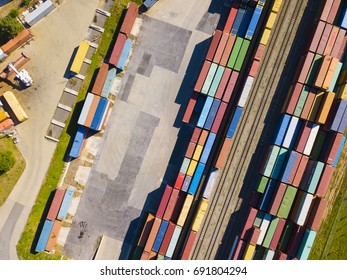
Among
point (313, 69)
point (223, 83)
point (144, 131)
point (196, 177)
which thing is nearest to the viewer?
point (313, 69)

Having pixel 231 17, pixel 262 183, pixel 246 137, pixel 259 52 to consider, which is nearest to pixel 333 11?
pixel 259 52

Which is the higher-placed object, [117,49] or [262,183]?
[117,49]

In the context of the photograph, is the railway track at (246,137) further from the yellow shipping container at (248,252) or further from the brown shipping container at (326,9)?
the yellow shipping container at (248,252)

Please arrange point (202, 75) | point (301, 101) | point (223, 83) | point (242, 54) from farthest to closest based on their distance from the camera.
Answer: point (242, 54), point (223, 83), point (202, 75), point (301, 101)

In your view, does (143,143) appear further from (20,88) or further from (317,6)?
(317,6)

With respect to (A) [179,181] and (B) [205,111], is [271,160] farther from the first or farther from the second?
(A) [179,181]
